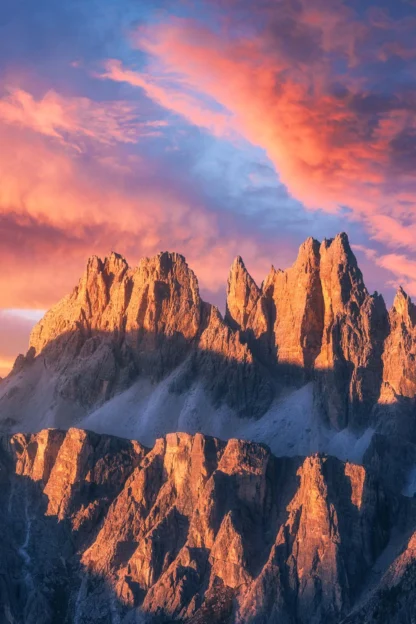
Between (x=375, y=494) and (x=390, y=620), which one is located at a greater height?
(x=375, y=494)

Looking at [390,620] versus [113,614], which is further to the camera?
[113,614]

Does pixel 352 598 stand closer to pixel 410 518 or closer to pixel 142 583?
pixel 410 518

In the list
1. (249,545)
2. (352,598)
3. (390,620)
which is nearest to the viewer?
(390,620)

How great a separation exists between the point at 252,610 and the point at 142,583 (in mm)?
21659

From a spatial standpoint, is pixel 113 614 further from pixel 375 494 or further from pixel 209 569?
pixel 375 494

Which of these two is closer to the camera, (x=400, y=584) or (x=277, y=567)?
(x=400, y=584)

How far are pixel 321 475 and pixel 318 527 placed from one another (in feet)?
28.1

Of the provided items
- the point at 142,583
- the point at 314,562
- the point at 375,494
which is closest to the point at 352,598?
the point at 314,562

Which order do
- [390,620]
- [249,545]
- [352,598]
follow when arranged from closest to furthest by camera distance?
1. [390,620]
2. [352,598]
3. [249,545]

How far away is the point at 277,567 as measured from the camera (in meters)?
186

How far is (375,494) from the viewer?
197125mm

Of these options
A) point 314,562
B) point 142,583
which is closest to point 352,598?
point 314,562

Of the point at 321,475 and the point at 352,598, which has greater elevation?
the point at 321,475

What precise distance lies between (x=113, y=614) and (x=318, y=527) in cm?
3112
